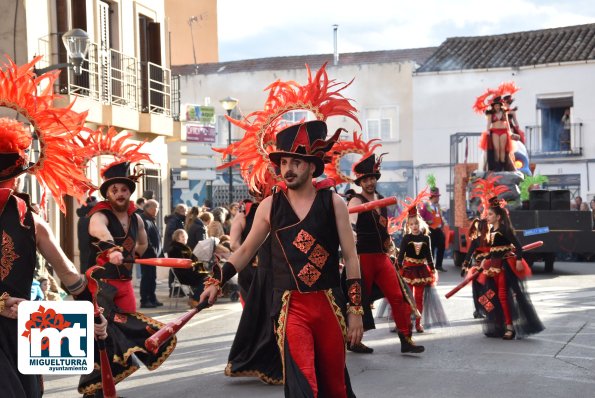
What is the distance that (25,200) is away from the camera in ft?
20.0

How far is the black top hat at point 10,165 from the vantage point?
237 inches

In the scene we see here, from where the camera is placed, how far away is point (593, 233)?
81.1 feet

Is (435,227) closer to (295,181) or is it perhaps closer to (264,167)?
(264,167)

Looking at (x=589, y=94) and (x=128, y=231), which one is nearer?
(x=128, y=231)

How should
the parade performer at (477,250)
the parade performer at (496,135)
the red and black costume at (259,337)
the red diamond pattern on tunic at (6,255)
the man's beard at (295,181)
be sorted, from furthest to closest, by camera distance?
1. the parade performer at (496,135)
2. the parade performer at (477,250)
3. the red and black costume at (259,337)
4. the man's beard at (295,181)
5. the red diamond pattern on tunic at (6,255)

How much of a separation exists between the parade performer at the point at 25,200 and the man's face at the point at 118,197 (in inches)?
65.8

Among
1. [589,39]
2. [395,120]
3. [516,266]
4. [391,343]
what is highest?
[589,39]

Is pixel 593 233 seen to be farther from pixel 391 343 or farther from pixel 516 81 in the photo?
pixel 516 81

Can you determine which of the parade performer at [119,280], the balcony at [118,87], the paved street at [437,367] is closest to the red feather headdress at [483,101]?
the balcony at [118,87]

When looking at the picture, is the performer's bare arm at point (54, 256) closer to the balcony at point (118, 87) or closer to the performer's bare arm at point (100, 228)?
the performer's bare arm at point (100, 228)

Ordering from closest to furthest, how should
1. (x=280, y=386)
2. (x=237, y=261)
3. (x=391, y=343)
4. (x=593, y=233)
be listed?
(x=237, y=261) < (x=280, y=386) < (x=391, y=343) < (x=593, y=233)

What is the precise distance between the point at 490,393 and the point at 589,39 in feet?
112

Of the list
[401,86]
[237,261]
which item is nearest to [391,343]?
[237,261]

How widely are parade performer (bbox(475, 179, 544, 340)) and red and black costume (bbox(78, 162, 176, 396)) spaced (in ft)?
16.3
